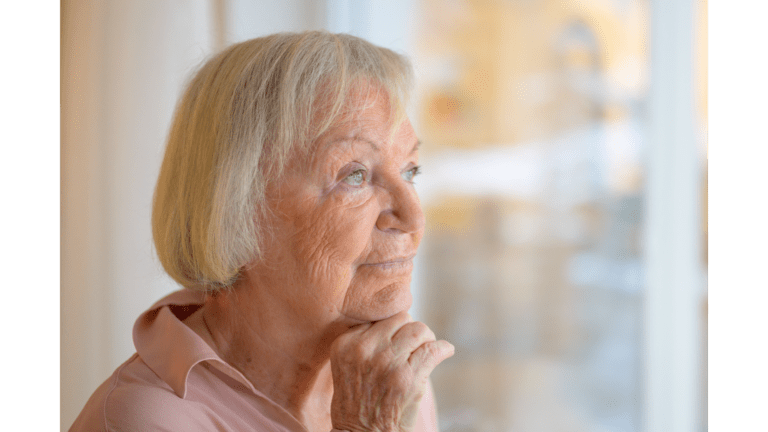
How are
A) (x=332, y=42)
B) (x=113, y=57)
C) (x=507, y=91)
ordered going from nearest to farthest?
(x=332, y=42) < (x=113, y=57) < (x=507, y=91)

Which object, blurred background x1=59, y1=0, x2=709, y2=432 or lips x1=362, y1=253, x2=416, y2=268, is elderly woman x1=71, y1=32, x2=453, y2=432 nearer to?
lips x1=362, y1=253, x2=416, y2=268

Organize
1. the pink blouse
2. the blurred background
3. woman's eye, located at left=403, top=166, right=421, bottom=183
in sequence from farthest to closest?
the blurred background, woman's eye, located at left=403, top=166, right=421, bottom=183, the pink blouse

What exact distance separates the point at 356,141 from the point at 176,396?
1.86 ft

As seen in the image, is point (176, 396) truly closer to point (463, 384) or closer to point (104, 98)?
point (104, 98)

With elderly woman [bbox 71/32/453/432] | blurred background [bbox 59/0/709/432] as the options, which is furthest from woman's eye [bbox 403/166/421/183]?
blurred background [bbox 59/0/709/432]

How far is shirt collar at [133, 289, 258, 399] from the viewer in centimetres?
101

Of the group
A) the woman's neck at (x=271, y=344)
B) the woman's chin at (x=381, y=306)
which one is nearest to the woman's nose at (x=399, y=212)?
the woman's chin at (x=381, y=306)

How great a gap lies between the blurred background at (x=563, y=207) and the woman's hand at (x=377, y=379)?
3.82 feet

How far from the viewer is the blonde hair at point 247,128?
1.07 metres

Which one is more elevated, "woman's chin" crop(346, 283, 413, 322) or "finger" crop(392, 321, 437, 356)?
"woman's chin" crop(346, 283, 413, 322)

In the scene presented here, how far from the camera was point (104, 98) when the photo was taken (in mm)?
1720

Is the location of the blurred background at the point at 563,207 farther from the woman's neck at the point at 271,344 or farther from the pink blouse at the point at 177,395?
the pink blouse at the point at 177,395

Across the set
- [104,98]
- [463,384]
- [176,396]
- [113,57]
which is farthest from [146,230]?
[463,384]

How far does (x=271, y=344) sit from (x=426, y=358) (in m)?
0.31
